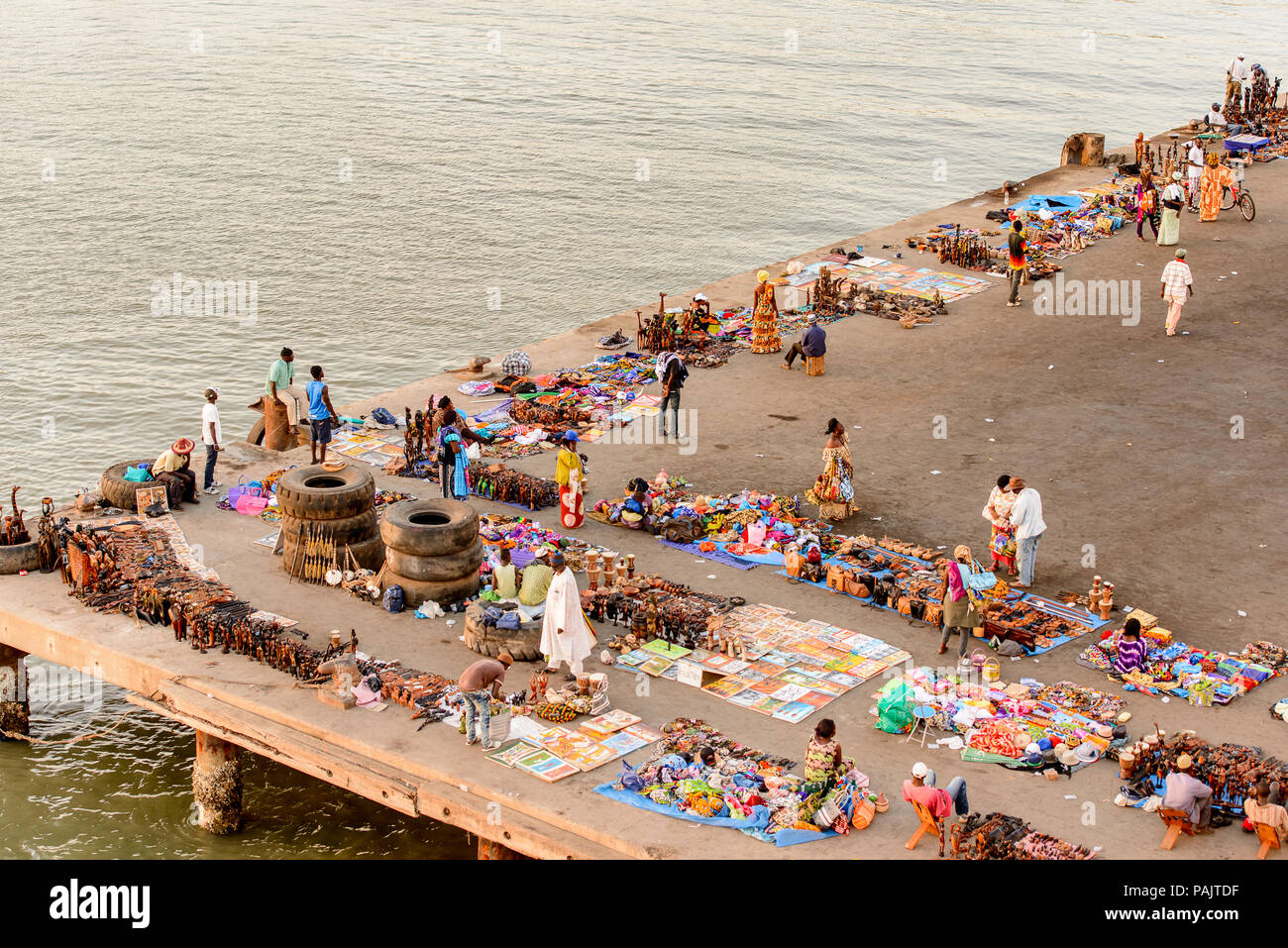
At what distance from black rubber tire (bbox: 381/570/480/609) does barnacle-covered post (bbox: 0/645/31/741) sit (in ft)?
17.1

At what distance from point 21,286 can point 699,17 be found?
168ft

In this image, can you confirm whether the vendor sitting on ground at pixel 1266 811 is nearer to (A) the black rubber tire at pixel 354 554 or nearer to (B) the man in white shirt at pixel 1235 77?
(A) the black rubber tire at pixel 354 554

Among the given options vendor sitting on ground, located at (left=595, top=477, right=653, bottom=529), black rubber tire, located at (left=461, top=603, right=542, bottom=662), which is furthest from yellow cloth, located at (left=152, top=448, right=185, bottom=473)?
black rubber tire, located at (left=461, top=603, right=542, bottom=662)

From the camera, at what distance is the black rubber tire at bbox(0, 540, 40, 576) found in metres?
19.9

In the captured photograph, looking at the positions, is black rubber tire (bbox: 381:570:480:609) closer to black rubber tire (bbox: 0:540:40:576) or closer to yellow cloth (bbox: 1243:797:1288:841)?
black rubber tire (bbox: 0:540:40:576)

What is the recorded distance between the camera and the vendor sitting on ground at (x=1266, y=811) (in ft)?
46.8

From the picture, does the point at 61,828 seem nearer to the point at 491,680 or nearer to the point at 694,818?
the point at 491,680

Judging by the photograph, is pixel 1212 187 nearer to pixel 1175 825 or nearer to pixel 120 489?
pixel 1175 825

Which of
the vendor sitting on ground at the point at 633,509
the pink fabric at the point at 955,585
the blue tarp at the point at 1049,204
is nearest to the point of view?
the pink fabric at the point at 955,585

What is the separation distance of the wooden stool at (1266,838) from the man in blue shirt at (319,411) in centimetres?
1429

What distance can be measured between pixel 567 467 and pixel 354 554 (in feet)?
10.8

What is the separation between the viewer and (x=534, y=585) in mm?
18094

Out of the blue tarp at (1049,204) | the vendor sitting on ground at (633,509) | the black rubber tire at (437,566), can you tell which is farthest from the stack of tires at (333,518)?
the blue tarp at (1049,204)
